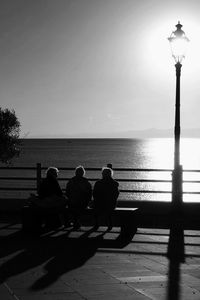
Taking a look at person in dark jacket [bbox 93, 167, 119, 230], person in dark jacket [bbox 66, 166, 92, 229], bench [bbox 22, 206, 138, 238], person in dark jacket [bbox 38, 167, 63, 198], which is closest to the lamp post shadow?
bench [bbox 22, 206, 138, 238]

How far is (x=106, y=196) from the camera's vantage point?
45.2 feet

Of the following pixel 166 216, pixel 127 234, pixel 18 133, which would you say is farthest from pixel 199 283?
pixel 18 133

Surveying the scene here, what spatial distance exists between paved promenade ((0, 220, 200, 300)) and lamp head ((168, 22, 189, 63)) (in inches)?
202

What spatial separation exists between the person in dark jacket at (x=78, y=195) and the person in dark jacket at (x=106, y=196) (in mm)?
224

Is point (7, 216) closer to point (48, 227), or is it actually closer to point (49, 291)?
point (48, 227)

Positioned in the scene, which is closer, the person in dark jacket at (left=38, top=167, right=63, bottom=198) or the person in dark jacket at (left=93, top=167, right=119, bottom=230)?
the person in dark jacket at (left=93, top=167, right=119, bottom=230)

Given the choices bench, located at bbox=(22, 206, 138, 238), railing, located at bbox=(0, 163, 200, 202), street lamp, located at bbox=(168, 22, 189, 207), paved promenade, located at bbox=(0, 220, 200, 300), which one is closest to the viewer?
Result: paved promenade, located at bbox=(0, 220, 200, 300)

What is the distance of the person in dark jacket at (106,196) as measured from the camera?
1367cm

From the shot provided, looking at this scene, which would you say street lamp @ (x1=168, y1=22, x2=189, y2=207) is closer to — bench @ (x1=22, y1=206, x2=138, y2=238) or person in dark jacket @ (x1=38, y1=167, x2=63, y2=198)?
bench @ (x1=22, y1=206, x2=138, y2=238)

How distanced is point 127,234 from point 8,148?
7912cm

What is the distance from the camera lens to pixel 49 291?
779 centimetres

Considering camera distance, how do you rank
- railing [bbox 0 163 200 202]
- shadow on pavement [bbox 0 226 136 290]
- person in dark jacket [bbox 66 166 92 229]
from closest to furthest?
shadow on pavement [bbox 0 226 136 290], person in dark jacket [bbox 66 166 92 229], railing [bbox 0 163 200 202]

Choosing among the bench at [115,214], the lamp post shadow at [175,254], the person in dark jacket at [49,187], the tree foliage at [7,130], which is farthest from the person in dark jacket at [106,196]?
the tree foliage at [7,130]

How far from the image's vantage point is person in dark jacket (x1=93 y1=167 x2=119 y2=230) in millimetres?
13666
